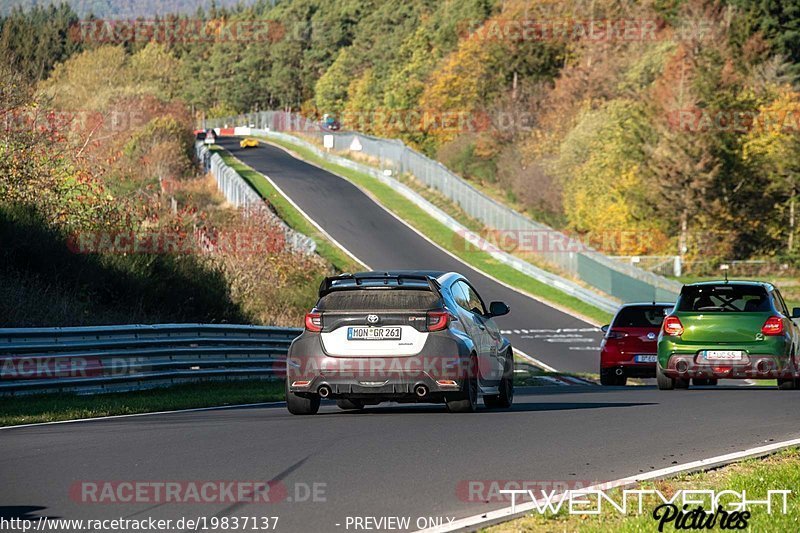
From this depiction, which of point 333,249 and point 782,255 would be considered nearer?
point 333,249

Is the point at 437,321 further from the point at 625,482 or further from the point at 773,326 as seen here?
the point at 773,326

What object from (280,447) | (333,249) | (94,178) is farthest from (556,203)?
(280,447)

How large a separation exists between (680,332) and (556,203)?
66.0 meters

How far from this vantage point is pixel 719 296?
20.0 m

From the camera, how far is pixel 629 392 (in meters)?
20.3

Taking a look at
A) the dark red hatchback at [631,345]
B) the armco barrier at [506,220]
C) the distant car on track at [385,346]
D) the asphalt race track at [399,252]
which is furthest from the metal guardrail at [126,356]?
the armco barrier at [506,220]

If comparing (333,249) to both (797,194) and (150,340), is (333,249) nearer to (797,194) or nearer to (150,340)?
(797,194)

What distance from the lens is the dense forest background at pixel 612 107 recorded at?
77.3 meters

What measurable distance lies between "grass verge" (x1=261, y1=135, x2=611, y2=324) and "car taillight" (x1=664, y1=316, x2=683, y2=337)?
89.0 feet

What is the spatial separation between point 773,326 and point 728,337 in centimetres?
66

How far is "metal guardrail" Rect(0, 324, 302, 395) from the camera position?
1716 cm

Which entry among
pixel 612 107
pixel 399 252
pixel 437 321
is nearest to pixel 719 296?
pixel 437 321

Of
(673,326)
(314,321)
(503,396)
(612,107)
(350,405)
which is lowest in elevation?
(350,405)

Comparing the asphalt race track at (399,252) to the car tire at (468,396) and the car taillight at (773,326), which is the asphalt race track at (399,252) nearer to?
the car taillight at (773,326)
